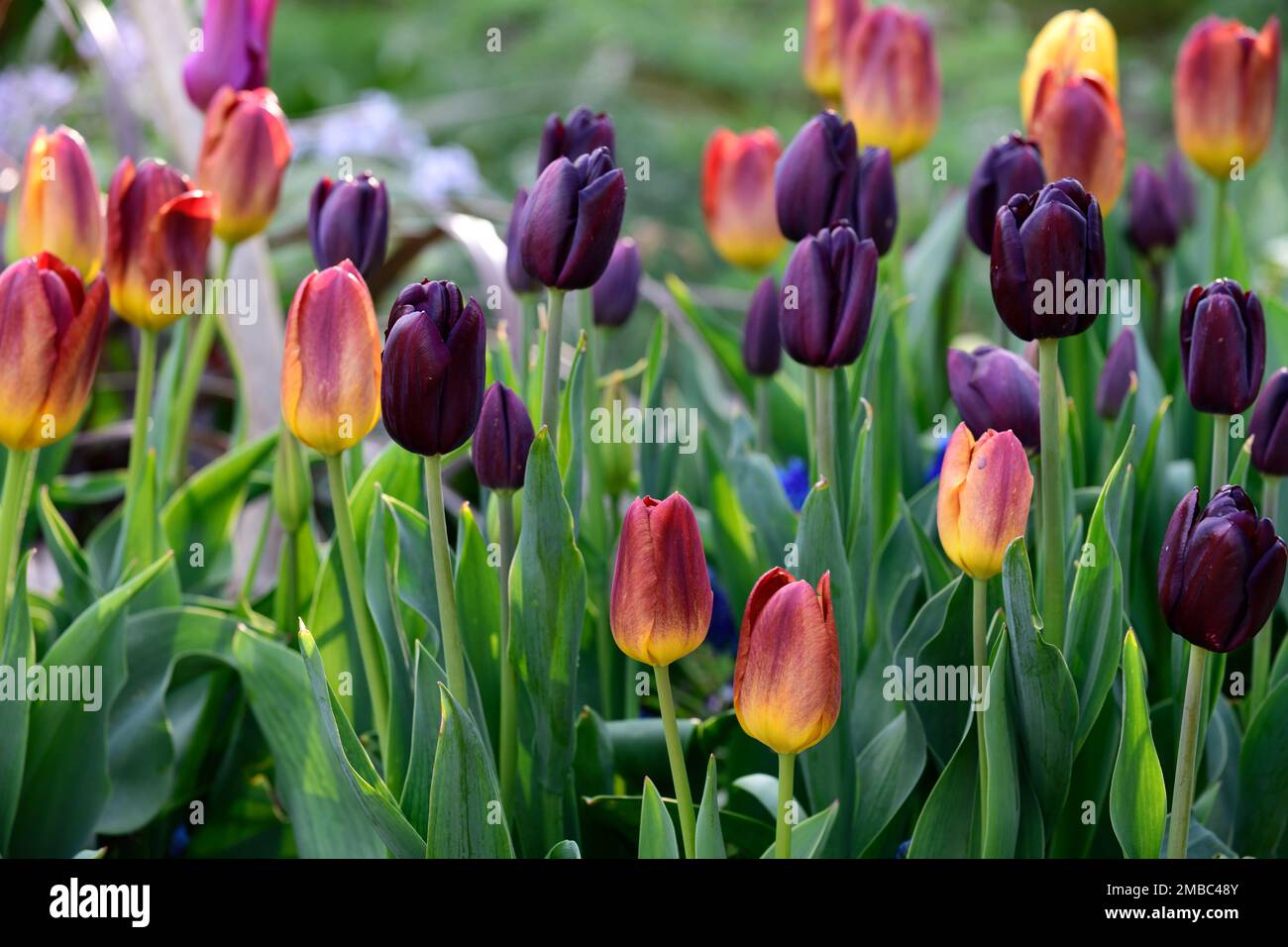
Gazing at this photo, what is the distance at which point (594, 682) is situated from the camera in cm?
101

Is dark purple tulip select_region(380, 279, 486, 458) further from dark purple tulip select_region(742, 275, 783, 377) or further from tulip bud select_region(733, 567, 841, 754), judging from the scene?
dark purple tulip select_region(742, 275, 783, 377)

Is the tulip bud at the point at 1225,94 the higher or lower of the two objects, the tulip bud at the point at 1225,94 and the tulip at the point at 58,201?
the higher

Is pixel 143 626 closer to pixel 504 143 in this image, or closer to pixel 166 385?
pixel 166 385

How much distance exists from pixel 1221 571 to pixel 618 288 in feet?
1.88

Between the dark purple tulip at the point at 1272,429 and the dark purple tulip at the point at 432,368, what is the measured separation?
0.48 metres

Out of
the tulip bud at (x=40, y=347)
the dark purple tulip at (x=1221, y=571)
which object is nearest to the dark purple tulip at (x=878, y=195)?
the dark purple tulip at (x=1221, y=571)

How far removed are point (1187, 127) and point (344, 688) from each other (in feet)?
2.76

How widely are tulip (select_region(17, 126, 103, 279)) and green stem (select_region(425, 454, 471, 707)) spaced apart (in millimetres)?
490

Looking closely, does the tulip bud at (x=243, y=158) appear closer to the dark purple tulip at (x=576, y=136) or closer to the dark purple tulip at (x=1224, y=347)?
the dark purple tulip at (x=576, y=136)

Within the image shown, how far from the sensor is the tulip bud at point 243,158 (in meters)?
1.03

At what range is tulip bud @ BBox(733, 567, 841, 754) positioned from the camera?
65 cm

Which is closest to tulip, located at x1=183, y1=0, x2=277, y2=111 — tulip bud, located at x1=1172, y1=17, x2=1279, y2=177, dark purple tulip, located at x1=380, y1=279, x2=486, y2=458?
dark purple tulip, located at x1=380, y1=279, x2=486, y2=458
